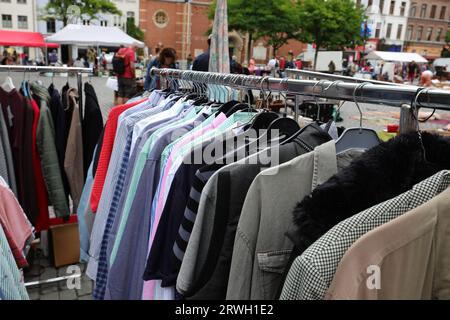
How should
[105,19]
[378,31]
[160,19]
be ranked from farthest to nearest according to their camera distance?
[378,31] < [160,19] < [105,19]

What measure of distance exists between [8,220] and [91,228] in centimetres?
71

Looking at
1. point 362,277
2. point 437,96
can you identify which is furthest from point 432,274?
point 437,96

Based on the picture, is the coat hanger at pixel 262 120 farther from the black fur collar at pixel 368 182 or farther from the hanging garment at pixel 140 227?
the black fur collar at pixel 368 182

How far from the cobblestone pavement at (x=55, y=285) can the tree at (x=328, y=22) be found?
27.9 meters

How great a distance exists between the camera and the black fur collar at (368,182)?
95 cm

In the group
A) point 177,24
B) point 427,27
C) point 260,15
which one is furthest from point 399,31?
point 260,15

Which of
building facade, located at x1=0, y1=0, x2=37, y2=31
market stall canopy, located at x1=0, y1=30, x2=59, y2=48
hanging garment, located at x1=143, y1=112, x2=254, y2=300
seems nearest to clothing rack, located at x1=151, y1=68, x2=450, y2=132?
hanging garment, located at x1=143, y1=112, x2=254, y2=300

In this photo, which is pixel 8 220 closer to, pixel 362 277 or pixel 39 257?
pixel 362 277

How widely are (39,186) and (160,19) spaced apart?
49445mm

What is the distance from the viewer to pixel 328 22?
28.4 m

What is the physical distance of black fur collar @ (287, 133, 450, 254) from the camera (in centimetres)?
95

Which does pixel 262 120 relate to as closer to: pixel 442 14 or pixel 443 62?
pixel 443 62

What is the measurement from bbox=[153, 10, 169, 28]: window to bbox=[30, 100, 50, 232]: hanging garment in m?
48.8
